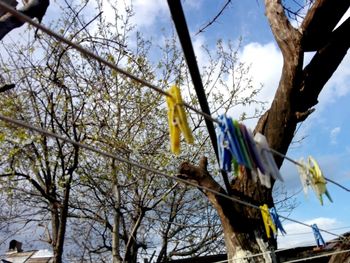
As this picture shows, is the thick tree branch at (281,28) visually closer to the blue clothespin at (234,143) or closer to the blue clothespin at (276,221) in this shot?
the blue clothespin at (276,221)

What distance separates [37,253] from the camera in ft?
36.4

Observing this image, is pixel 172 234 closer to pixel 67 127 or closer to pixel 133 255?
pixel 133 255

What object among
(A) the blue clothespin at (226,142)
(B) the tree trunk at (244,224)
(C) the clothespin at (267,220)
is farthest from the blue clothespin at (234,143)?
(B) the tree trunk at (244,224)

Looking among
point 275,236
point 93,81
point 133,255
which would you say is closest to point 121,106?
point 93,81

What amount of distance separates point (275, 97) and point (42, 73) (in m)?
4.51

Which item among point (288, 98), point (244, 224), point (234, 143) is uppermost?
point (288, 98)

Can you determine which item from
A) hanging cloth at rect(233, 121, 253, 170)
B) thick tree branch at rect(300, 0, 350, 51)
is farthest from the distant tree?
hanging cloth at rect(233, 121, 253, 170)

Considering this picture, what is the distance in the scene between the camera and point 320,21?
3.31 m

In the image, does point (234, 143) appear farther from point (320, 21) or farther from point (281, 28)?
point (281, 28)

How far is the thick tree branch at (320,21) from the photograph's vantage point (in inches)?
123

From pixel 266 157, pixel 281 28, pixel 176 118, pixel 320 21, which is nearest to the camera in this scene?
pixel 176 118

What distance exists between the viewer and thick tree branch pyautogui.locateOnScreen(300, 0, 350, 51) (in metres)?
3.14

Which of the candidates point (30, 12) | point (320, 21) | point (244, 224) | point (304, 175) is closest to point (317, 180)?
point (304, 175)

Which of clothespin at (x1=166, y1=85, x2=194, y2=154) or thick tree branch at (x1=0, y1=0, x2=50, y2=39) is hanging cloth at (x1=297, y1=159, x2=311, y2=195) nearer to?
clothespin at (x1=166, y1=85, x2=194, y2=154)
